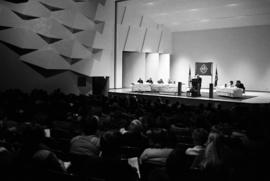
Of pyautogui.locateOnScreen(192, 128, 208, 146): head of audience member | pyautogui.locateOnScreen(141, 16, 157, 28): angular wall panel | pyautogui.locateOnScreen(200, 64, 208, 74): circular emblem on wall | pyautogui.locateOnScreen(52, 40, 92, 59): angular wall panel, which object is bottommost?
pyautogui.locateOnScreen(192, 128, 208, 146): head of audience member

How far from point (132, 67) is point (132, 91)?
11.2 ft

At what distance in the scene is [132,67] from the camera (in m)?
17.3

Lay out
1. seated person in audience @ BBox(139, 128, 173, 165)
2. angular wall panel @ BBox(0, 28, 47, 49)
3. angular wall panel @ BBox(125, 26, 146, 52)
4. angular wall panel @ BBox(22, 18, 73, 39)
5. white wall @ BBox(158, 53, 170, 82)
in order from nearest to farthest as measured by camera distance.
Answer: seated person in audience @ BBox(139, 128, 173, 165), angular wall panel @ BBox(0, 28, 47, 49), angular wall panel @ BBox(22, 18, 73, 39), angular wall panel @ BBox(125, 26, 146, 52), white wall @ BBox(158, 53, 170, 82)

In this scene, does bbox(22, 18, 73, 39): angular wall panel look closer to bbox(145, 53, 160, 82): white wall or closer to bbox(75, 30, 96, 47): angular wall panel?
bbox(75, 30, 96, 47): angular wall panel

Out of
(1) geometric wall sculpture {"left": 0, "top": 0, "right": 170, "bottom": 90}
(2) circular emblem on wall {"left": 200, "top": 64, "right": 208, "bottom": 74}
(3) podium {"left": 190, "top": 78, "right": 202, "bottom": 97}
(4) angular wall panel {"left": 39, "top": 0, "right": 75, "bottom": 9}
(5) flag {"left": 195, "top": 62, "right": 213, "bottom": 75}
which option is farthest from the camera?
(2) circular emblem on wall {"left": 200, "top": 64, "right": 208, "bottom": 74}

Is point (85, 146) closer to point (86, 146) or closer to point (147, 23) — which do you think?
point (86, 146)

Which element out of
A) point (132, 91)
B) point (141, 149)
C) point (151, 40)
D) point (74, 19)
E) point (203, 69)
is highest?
point (74, 19)

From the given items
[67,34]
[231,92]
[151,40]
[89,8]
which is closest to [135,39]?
[151,40]

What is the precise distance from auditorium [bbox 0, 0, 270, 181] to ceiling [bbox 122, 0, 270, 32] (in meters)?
0.06

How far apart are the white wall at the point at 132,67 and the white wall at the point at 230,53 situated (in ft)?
11.9

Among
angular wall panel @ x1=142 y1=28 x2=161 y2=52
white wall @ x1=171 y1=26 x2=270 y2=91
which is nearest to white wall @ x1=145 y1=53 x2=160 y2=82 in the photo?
angular wall panel @ x1=142 y1=28 x2=161 y2=52

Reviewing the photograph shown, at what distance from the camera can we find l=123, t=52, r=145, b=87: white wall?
1702 centimetres

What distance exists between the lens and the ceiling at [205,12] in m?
14.5

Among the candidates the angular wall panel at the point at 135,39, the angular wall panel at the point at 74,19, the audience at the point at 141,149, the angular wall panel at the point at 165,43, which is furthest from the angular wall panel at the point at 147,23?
the audience at the point at 141,149
